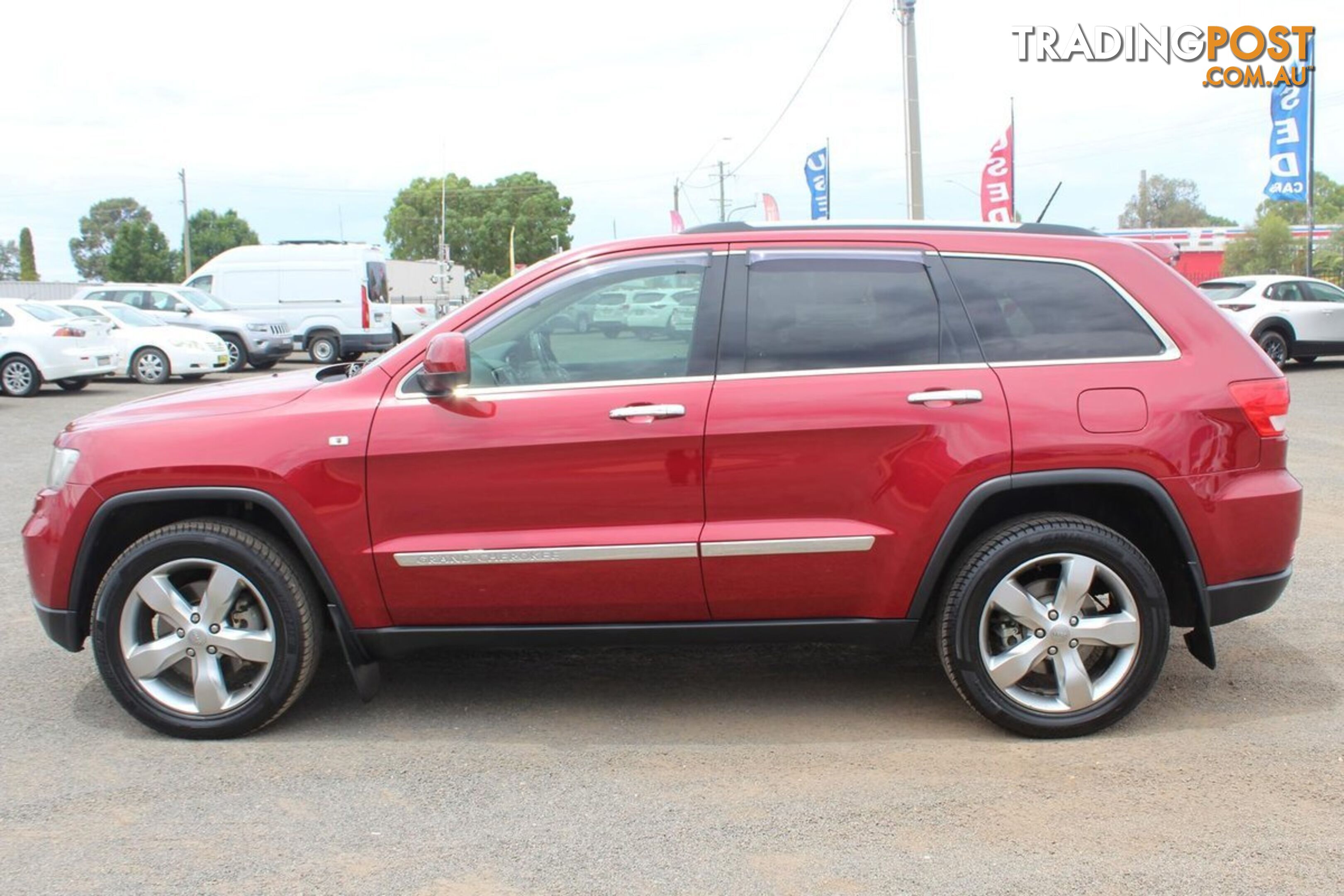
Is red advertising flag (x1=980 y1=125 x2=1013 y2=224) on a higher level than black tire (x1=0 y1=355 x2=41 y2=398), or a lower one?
higher

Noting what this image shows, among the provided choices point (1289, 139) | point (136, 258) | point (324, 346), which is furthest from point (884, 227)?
point (136, 258)

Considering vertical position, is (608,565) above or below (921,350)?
below

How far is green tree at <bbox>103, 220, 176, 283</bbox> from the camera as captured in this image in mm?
97812

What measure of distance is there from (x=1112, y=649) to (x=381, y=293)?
23.9m

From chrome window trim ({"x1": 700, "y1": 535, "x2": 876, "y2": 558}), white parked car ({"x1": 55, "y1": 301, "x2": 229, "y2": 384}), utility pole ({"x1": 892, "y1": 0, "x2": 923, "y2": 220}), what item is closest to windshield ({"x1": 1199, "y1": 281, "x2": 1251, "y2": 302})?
utility pole ({"x1": 892, "y1": 0, "x2": 923, "y2": 220})

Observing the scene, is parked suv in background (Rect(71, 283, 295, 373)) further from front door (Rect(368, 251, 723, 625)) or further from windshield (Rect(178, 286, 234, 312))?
front door (Rect(368, 251, 723, 625))

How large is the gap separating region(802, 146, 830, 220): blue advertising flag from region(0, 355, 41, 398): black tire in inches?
625

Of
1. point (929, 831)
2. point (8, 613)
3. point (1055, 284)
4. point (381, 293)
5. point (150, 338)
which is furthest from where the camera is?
point (381, 293)

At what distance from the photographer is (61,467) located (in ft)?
14.6

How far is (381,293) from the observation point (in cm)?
2652

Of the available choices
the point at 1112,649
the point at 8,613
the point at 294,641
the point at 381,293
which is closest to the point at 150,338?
the point at 381,293

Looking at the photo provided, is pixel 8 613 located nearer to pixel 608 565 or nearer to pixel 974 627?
pixel 608 565

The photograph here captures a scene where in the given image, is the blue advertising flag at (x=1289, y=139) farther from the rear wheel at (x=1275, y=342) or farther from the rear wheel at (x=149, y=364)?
the rear wheel at (x=149, y=364)

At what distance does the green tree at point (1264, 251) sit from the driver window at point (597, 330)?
248 feet
